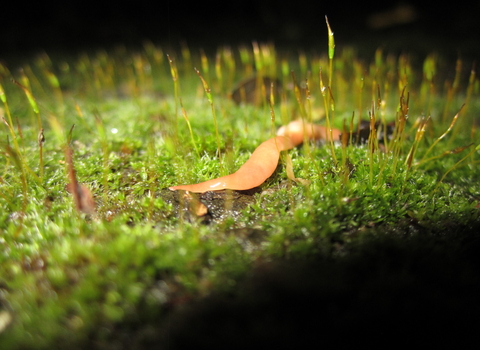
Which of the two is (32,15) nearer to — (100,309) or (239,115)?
(239,115)

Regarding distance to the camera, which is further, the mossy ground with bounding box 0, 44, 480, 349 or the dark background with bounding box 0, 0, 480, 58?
the dark background with bounding box 0, 0, 480, 58

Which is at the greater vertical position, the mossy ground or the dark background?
the dark background

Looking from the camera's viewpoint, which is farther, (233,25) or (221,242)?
(233,25)

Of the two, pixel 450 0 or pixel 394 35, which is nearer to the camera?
pixel 394 35

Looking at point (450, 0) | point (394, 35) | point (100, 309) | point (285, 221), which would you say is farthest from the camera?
point (450, 0)

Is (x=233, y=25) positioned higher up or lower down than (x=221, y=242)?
higher up

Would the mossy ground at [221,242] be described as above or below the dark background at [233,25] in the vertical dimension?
below

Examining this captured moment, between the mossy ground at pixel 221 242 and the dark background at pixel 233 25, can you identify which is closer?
the mossy ground at pixel 221 242

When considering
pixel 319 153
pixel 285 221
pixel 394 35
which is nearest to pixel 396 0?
pixel 394 35
